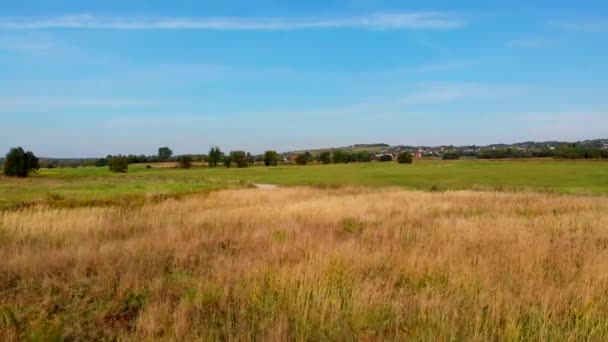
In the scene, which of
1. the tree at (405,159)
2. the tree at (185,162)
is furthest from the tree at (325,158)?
the tree at (185,162)

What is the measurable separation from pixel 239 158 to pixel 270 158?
11137mm

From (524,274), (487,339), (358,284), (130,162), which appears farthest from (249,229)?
(130,162)

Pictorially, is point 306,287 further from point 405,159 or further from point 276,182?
point 405,159

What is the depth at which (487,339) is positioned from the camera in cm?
396

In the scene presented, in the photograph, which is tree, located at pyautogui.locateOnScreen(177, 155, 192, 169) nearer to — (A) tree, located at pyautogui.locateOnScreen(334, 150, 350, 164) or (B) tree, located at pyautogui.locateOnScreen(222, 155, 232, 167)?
(B) tree, located at pyautogui.locateOnScreen(222, 155, 232, 167)

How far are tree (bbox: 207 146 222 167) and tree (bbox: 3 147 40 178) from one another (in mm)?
69130

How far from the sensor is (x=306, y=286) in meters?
5.41

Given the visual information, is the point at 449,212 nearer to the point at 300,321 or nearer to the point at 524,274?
the point at 524,274

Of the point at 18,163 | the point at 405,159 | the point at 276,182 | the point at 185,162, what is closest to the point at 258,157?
the point at 185,162

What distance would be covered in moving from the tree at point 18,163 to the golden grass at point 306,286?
81.5 metres

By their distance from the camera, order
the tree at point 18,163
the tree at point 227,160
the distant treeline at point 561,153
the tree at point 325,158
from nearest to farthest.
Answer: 1. the tree at point 18,163
2. the distant treeline at point 561,153
3. the tree at point 227,160
4. the tree at point 325,158

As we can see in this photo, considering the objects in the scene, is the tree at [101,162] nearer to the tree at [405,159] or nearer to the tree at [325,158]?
the tree at [325,158]

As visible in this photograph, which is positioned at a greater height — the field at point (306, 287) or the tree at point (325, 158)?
the tree at point (325, 158)

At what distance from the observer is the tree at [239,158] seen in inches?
5589
